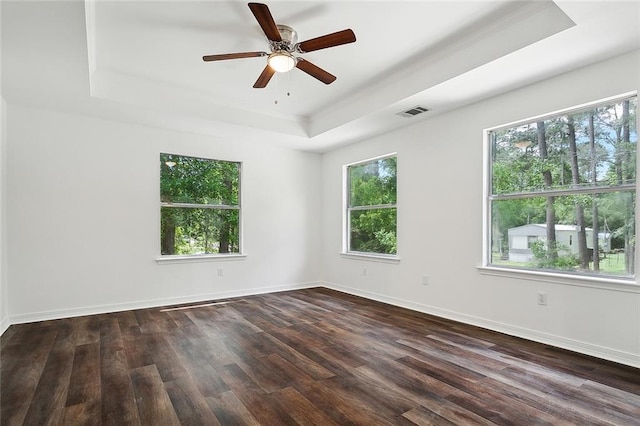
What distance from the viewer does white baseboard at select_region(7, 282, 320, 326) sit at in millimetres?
4000

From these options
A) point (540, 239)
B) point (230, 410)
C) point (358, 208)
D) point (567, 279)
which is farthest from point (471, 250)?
point (230, 410)

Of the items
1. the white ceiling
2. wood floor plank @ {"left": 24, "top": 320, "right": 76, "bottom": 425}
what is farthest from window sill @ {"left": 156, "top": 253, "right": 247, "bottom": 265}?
the white ceiling

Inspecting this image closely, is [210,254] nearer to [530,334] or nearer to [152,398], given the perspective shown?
[152,398]

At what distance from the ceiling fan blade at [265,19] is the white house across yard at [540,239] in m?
3.11

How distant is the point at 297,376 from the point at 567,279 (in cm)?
263

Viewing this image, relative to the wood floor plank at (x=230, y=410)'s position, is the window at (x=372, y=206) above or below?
above

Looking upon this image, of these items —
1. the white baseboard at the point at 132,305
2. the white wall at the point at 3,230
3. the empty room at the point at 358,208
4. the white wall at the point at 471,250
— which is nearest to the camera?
the empty room at the point at 358,208

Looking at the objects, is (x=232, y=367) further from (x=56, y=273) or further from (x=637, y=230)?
(x=637, y=230)

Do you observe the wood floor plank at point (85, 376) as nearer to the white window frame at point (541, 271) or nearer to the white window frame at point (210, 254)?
the white window frame at point (210, 254)

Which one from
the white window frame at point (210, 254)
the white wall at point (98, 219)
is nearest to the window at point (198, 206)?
the white window frame at point (210, 254)

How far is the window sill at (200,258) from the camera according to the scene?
4.87m

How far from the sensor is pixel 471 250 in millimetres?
3951

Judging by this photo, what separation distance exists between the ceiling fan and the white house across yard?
8.49 ft

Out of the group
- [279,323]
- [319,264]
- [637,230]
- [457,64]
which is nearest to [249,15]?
[457,64]
